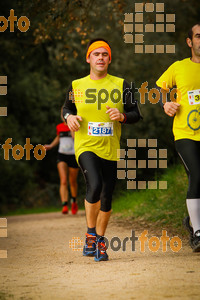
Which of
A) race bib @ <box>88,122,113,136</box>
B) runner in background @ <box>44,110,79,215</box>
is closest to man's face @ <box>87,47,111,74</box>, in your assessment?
race bib @ <box>88,122,113,136</box>

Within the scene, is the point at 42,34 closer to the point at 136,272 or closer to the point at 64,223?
the point at 64,223

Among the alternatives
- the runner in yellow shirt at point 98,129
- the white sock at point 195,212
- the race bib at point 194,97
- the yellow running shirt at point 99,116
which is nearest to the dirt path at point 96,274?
the white sock at point 195,212

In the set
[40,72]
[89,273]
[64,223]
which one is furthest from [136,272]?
[40,72]

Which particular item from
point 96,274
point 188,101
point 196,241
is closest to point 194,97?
point 188,101

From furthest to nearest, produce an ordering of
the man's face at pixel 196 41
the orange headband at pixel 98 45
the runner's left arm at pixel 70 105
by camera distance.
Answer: the runner's left arm at pixel 70 105, the orange headband at pixel 98 45, the man's face at pixel 196 41

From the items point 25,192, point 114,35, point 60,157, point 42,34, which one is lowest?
point 25,192

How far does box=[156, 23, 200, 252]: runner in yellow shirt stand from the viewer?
7.02 m

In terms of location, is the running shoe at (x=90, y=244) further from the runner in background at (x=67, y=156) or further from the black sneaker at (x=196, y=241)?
the runner in background at (x=67, y=156)

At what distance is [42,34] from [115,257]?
5.93 m

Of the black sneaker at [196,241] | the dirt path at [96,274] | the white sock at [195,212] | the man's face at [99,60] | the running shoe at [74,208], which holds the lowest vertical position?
the running shoe at [74,208]

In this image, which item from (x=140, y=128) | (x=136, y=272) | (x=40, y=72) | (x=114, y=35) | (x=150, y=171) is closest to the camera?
(x=136, y=272)

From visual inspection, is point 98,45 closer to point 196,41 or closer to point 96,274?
point 196,41

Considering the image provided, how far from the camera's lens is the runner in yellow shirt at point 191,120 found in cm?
702

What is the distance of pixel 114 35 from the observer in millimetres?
22500
